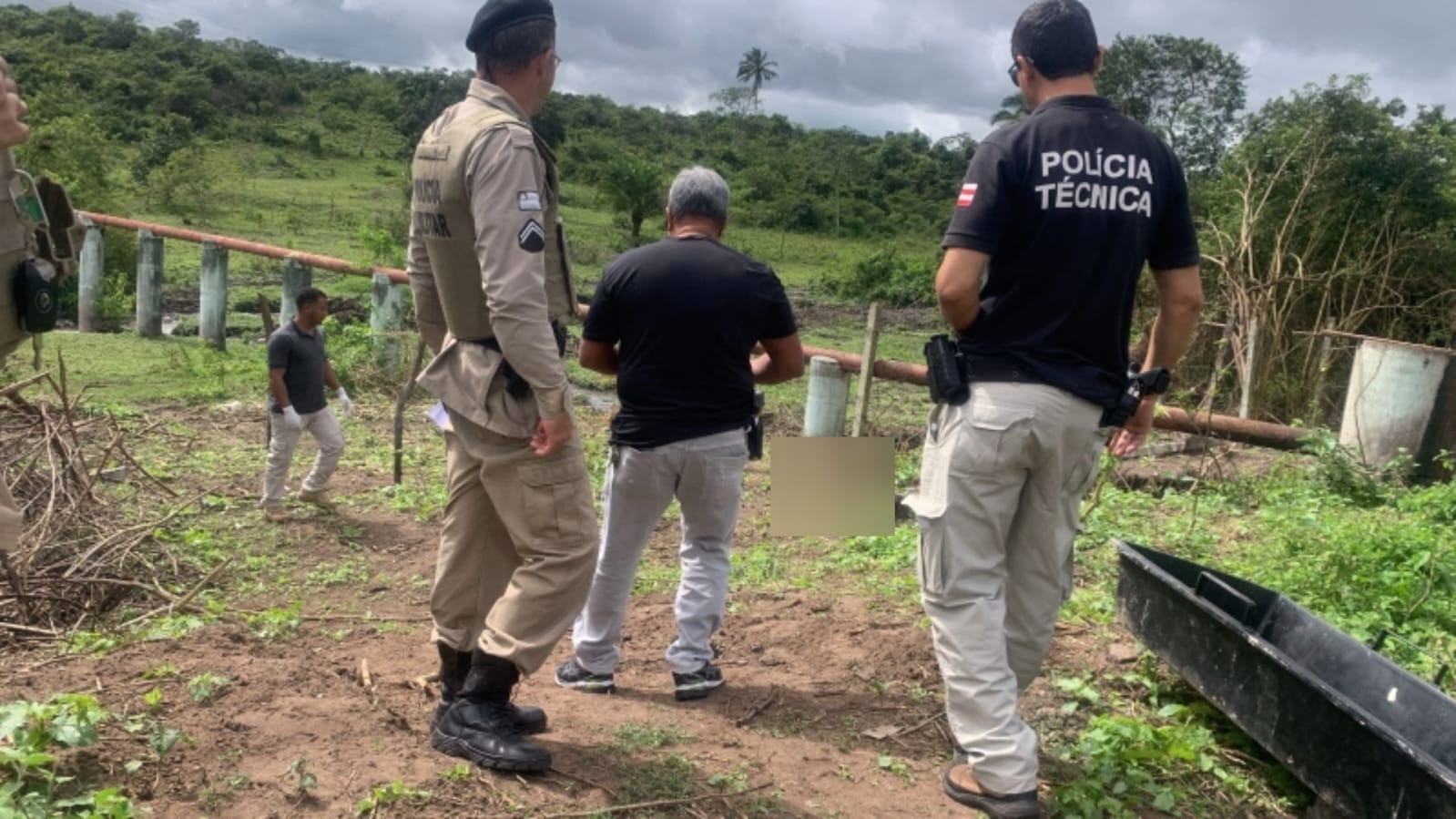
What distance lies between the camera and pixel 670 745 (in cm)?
327

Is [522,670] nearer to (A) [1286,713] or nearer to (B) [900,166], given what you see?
(A) [1286,713]

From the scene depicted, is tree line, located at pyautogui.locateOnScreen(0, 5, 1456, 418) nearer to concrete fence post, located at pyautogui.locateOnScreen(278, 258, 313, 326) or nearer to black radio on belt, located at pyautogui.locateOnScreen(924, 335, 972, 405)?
black radio on belt, located at pyautogui.locateOnScreen(924, 335, 972, 405)

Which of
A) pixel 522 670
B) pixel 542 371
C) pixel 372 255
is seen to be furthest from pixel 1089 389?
pixel 372 255

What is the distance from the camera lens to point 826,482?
386 cm

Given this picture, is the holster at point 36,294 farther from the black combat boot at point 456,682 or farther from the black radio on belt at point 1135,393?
the black radio on belt at point 1135,393

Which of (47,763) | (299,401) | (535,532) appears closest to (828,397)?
(299,401)

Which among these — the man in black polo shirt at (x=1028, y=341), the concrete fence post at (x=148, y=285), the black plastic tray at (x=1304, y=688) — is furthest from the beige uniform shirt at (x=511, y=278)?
the concrete fence post at (x=148, y=285)

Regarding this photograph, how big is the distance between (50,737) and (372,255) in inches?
377

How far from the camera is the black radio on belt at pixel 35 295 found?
2.40 metres

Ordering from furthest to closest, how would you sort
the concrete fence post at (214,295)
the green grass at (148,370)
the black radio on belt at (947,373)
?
1. the concrete fence post at (214,295)
2. the green grass at (148,370)
3. the black radio on belt at (947,373)

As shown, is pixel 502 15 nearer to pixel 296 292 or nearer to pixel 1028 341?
pixel 1028 341

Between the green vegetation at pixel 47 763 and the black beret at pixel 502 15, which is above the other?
the black beret at pixel 502 15

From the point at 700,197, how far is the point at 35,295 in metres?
1.91

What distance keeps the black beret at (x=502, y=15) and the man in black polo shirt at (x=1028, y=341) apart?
3.77ft
